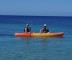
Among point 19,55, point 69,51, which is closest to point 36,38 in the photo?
point 69,51

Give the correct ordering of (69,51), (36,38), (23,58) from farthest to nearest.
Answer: (36,38) < (69,51) < (23,58)

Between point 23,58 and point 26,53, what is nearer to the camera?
point 23,58

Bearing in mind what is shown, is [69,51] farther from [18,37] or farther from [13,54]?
[18,37]

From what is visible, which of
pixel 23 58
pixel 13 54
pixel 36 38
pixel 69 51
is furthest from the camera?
pixel 36 38

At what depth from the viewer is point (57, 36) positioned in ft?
88.3

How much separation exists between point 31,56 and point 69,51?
10.0 ft

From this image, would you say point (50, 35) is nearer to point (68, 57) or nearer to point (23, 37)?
point (23, 37)

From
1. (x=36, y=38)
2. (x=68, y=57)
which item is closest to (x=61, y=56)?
(x=68, y=57)

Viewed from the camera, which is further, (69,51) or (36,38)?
(36,38)

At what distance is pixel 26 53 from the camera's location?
17281 mm

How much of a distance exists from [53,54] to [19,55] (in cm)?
184

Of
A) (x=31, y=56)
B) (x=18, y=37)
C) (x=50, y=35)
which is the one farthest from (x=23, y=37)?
(x=31, y=56)

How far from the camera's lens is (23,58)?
15383mm

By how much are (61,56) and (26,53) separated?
2.08m
